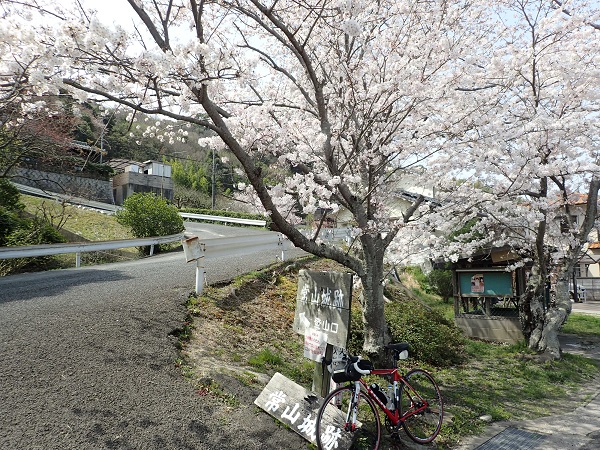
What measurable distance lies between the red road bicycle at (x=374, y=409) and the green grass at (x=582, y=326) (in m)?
13.2

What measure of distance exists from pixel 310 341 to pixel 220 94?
4.80m

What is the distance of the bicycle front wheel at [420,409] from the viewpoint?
16.4 feet

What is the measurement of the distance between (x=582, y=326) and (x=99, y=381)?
1890 centimetres

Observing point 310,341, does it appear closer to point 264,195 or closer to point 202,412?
point 202,412

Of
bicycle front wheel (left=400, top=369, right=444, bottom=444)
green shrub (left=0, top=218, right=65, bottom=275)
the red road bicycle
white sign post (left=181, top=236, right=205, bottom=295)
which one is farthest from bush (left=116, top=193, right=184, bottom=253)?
bicycle front wheel (left=400, top=369, right=444, bottom=444)

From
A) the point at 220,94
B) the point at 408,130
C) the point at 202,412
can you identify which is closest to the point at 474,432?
the point at 202,412

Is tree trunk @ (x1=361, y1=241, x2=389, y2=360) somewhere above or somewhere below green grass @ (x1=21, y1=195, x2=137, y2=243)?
below

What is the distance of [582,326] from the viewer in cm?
1700

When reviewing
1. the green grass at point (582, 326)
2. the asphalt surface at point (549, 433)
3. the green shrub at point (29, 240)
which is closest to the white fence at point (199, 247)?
the green shrub at point (29, 240)

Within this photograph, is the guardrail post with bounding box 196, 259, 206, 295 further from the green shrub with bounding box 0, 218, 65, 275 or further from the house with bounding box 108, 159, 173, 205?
the house with bounding box 108, 159, 173, 205

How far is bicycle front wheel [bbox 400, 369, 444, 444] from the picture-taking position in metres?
4.98

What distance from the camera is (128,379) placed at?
181 inches

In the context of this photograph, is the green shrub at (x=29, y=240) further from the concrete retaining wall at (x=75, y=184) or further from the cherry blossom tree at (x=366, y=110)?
the concrete retaining wall at (x=75, y=184)

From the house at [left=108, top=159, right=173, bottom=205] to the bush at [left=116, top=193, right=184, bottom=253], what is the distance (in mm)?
22260
